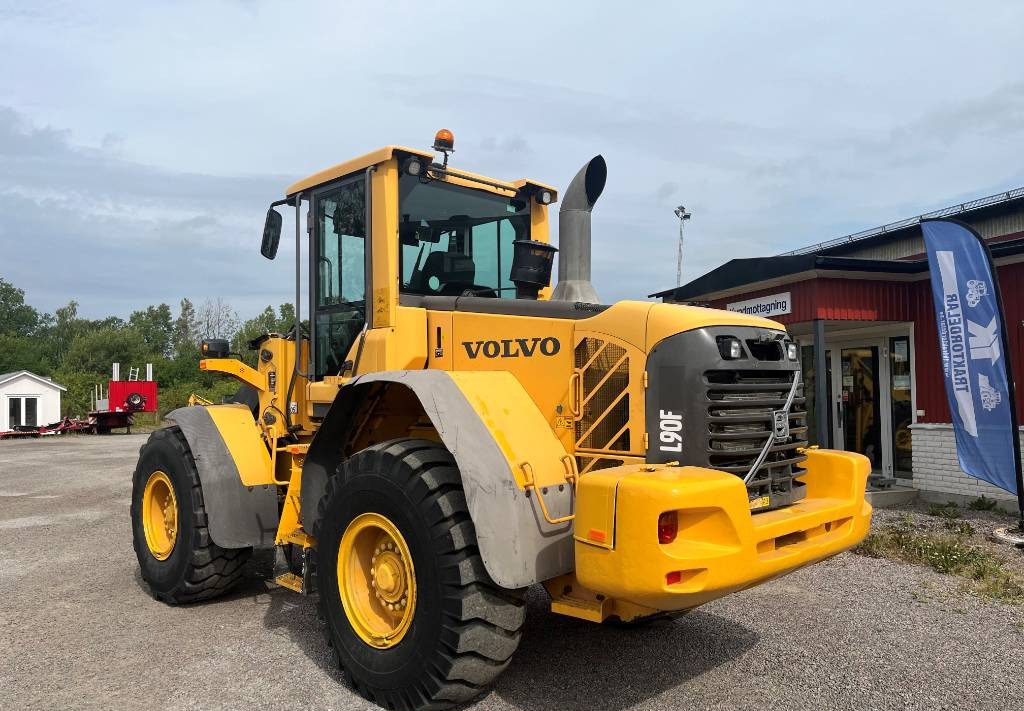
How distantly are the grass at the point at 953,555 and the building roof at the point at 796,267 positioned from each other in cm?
342

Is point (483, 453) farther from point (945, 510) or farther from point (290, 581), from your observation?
point (945, 510)

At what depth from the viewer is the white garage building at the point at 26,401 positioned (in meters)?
29.5

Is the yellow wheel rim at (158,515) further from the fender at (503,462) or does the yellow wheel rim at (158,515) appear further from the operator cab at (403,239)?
the fender at (503,462)

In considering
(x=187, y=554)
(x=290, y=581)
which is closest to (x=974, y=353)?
(x=290, y=581)

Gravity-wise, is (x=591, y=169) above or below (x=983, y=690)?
above

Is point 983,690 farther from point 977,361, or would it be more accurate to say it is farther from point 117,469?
point 117,469

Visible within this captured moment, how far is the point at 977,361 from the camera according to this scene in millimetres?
8469

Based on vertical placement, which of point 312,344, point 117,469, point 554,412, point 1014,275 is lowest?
point 117,469

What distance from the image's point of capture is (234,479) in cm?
535

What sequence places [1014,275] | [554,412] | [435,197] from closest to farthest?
[554,412] < [435,197] < [1014,275]

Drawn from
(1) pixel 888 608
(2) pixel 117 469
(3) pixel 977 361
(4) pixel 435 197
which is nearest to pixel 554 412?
(4) pixel 435 197

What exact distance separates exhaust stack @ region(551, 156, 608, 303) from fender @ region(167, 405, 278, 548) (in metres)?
2.49

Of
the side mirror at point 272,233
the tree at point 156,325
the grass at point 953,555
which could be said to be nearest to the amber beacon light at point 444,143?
the side mirror at point 272,233

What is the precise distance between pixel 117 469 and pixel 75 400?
93.7ft
